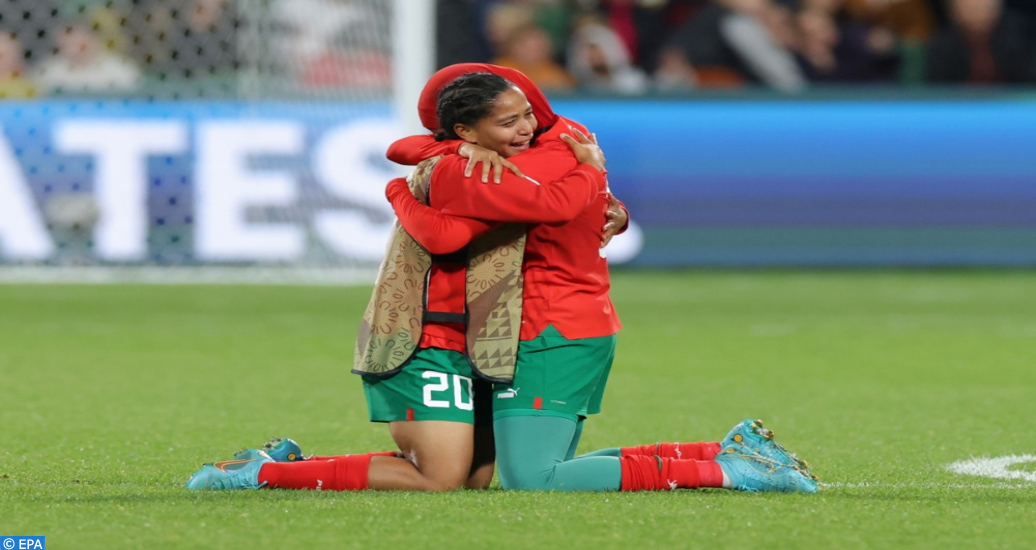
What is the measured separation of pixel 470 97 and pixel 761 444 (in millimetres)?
1217

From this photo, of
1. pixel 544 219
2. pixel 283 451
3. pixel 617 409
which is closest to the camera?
pixel 544 219

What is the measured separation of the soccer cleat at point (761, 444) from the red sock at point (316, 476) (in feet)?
3.25

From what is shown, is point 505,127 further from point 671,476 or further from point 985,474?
point 985,474

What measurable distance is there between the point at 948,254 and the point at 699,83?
2414mm

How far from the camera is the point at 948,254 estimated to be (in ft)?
39.1

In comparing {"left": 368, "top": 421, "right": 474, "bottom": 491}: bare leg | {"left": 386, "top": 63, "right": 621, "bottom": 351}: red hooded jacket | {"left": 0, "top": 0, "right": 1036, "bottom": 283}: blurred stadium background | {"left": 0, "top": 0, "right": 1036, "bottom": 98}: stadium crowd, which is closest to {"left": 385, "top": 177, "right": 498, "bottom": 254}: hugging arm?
{"left": 386, "top": 63, "right": 621, "bottom": 351}: red hooded jacket

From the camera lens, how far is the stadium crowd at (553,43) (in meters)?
11.4

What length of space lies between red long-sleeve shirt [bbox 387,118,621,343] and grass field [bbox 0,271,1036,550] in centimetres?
50

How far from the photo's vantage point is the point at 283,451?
14.3 ft

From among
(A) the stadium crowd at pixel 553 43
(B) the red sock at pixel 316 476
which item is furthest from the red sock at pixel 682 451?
(A) the stadium crowd at pixel 553 43

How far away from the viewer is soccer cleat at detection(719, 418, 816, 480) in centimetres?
423

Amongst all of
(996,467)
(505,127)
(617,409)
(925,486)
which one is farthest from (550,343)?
(617,409)

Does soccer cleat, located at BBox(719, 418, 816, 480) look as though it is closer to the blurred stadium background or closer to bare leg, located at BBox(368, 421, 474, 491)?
bare leg, located at BBox(368, 421, 474, 491)

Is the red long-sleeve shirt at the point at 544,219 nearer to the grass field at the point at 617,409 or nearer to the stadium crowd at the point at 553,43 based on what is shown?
the grass field at the point at 617,409
